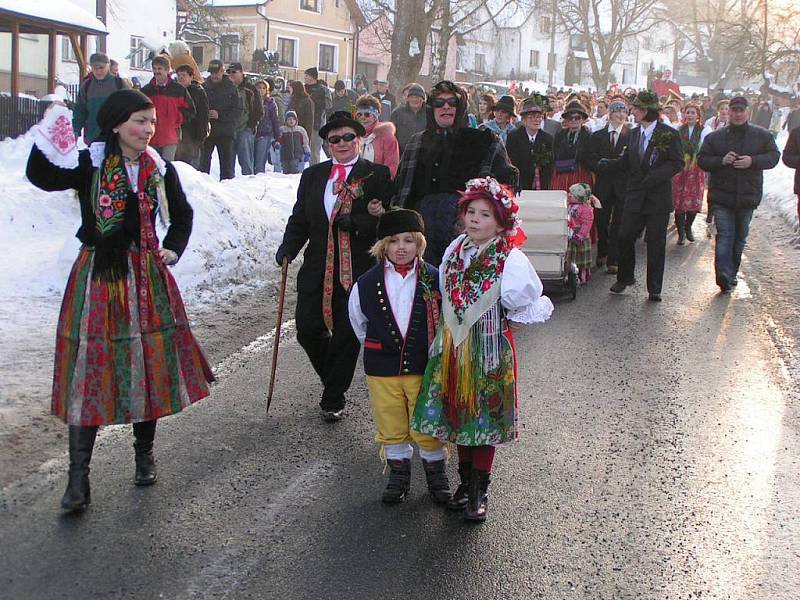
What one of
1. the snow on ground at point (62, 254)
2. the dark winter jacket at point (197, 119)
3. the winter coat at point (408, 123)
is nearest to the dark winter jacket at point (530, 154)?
the winter coat at point (408, 123)

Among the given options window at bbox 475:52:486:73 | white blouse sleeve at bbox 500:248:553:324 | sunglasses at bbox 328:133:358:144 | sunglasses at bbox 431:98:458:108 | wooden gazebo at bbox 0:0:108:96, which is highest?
window at bbox 475:52:486:73

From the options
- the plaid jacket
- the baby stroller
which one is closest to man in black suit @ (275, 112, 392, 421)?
the plaid jacket

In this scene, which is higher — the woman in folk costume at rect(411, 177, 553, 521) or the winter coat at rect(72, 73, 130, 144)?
the winter coat at rect(72, 73, 130, 144)

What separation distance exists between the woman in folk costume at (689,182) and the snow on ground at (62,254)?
18.9ft

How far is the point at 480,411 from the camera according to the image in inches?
184

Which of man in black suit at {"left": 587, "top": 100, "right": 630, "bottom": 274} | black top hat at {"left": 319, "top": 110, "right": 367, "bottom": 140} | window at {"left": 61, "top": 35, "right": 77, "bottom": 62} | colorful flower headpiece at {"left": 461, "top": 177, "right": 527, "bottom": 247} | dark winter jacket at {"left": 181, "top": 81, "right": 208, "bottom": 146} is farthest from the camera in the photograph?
window at {"left": 61, "top": 35, "right": 77, "bottom": 62}

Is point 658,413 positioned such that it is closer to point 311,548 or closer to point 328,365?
point 328,365

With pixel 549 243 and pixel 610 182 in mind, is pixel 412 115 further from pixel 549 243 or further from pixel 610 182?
pixel 549 243

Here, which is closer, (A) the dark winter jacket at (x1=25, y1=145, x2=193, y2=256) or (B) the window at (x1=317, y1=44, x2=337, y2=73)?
(A) the dark winter jacket at (x1=25, y1=145, x2=193, y2=256)

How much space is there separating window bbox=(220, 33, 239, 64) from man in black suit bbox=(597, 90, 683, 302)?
144ft

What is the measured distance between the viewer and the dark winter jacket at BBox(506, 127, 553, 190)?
1220 cm

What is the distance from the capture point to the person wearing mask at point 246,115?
16.4 m

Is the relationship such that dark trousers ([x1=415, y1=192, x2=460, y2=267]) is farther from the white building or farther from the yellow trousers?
the white building

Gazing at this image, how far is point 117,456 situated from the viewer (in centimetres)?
551
